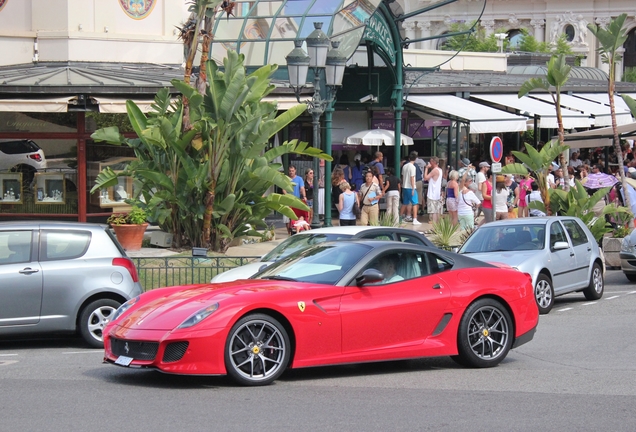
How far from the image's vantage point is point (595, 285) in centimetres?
1653

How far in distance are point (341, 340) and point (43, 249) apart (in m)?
4.18

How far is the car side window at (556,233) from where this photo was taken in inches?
620

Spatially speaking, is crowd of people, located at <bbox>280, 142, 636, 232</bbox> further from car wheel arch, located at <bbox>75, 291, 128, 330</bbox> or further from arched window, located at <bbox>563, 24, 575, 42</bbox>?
arched window, located at <bbox>563, 24, 575, 42</bbox>

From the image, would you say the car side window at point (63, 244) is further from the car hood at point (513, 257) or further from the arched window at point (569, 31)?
the arched window at point (569, 31)

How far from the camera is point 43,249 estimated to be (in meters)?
11.2

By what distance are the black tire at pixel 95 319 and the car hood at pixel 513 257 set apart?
577cm

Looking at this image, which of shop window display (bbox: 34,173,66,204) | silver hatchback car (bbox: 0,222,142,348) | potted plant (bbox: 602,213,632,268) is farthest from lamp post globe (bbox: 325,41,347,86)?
silver hatchback car (bbox: 0,222,142,348)

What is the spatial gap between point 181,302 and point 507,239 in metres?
8.39

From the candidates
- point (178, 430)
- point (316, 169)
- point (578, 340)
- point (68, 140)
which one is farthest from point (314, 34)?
point (178, 430)

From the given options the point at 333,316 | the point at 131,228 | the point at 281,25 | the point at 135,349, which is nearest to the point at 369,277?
the point at 333,316

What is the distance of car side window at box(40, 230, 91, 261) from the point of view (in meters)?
11.2

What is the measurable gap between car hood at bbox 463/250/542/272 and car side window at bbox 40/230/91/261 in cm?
599

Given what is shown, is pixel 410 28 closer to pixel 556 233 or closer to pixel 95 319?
pixel 556 233

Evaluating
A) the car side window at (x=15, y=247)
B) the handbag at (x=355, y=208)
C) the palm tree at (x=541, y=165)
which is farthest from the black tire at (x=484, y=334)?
the palm tree at (x=541, y=165)
